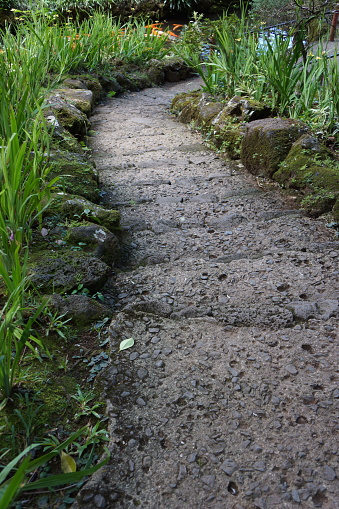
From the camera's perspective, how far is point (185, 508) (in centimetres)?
106

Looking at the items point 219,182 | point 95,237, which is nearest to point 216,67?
point 219,182

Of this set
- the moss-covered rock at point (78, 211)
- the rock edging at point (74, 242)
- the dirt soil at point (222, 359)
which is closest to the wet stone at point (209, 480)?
the dirt soil at point (222, 359)

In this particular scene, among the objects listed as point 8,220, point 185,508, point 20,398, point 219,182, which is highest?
point 8,220

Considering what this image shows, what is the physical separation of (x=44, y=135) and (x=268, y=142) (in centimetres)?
178

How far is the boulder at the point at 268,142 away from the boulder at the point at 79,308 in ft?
6.77

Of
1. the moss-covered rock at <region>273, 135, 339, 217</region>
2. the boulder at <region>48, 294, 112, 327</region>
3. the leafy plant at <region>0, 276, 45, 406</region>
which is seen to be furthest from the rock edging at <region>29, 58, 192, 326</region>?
the moss-covered rock at <region>273, 135, 339, 217</region>

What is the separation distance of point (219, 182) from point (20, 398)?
2.46 metres

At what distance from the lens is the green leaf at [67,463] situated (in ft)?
3.57

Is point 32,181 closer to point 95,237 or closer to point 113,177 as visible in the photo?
A: point 95,237

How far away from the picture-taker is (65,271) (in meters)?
1.78

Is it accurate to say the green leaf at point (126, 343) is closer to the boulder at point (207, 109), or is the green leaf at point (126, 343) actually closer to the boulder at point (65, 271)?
the boulder at point (65, 271)

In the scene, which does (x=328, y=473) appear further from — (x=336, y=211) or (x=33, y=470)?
(x=336, y=211)

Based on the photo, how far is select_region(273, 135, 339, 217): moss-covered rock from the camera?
2.67m

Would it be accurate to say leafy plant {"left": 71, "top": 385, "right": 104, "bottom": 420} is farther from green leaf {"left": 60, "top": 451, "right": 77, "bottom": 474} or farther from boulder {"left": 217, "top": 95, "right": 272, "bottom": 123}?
boulder {"left": 217, "top": 95, "right": 272, "bottom": 123}
